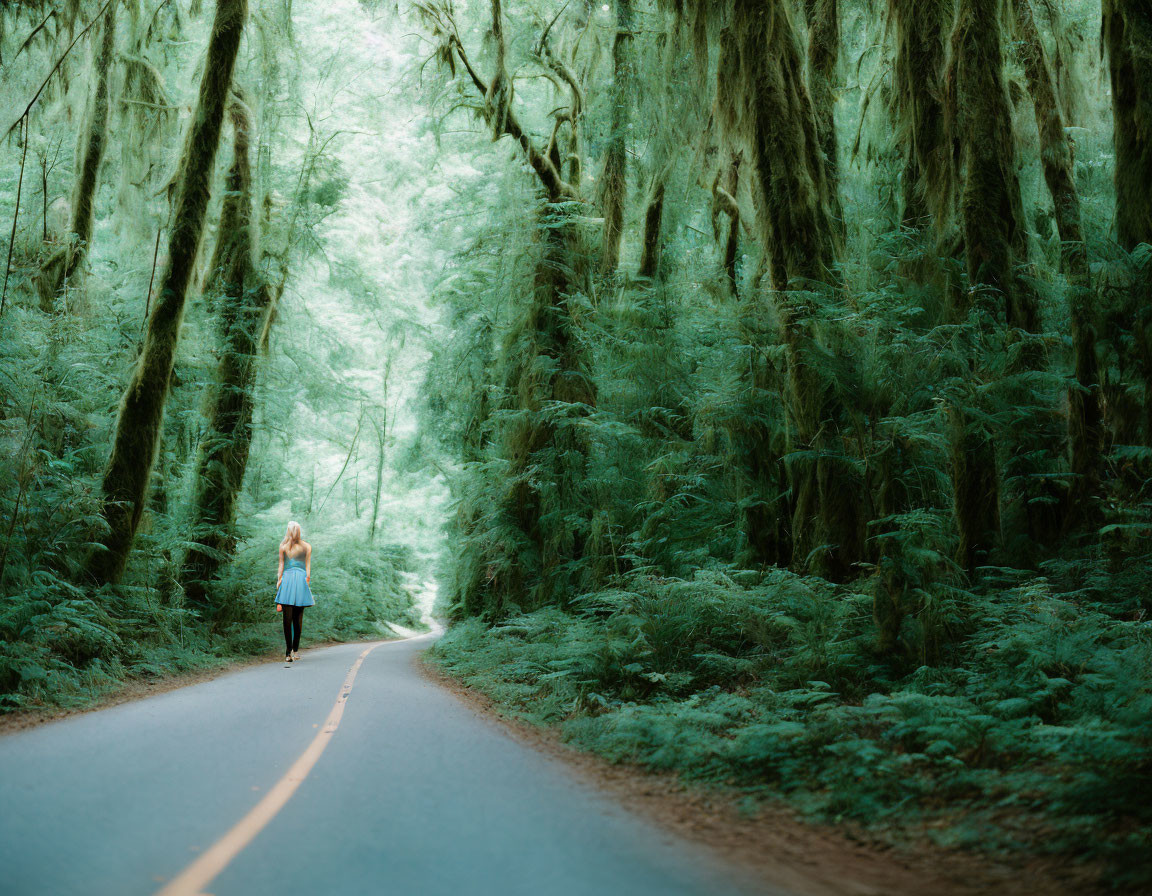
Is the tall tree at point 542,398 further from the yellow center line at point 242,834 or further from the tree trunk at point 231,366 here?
the yellow center line at point 242,834

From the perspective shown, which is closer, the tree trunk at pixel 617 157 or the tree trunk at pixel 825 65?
the tree trunk at pixel 825 65

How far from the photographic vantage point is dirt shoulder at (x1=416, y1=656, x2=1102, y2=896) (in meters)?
3.32

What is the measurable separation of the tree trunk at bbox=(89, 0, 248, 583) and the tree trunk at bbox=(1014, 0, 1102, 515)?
12747 millimetres

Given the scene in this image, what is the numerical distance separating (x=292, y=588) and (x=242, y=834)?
832 centimetres

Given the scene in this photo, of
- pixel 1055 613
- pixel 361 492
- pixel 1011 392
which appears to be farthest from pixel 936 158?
pixel 361 492

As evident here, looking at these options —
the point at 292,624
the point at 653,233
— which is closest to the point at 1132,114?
the point at 653,233

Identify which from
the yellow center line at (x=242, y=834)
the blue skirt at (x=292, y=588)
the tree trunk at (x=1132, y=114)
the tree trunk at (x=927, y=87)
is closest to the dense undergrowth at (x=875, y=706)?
the yellow center line at (x=242, y=834)

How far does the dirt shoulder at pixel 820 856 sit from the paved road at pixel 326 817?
0.72 ft

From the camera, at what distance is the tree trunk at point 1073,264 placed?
10078 millimetres

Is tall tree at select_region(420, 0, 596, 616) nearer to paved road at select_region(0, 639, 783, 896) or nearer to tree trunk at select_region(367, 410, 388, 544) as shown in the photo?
paved road at select_region(0, 639, 783, 896)

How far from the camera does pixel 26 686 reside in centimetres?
820

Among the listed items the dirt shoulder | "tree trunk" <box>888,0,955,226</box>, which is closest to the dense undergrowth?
the dirt shoulder

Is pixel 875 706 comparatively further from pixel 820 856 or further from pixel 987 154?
pixel 987 154

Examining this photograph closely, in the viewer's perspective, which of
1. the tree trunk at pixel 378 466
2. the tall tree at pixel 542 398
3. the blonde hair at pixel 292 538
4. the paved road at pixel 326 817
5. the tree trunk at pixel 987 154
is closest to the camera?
the paved road at pixel 326 817
